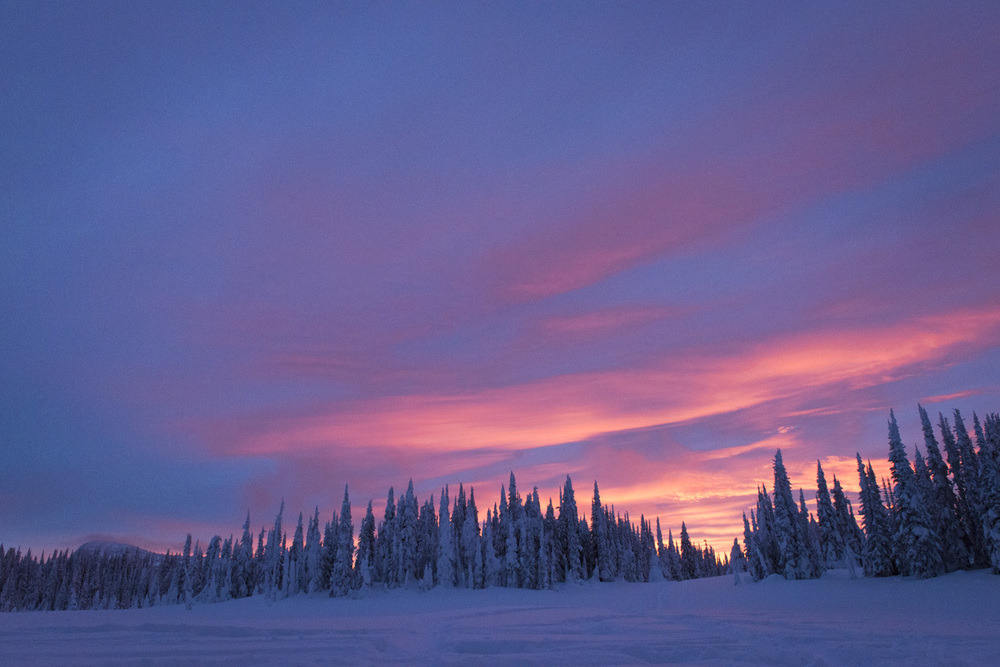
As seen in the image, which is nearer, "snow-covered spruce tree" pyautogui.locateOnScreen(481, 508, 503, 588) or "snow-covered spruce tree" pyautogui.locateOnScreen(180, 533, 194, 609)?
"snow-covered spruce tree" pyautogui.locateOnScreen(481, 508, 503, 588)

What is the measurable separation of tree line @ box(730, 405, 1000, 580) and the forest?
13 centimetres

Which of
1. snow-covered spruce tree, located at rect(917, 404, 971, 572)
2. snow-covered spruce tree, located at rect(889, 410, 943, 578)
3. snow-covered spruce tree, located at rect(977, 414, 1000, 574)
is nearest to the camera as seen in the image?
snow-covered spruce tree, located at rect(977, 414, 1000, 574)

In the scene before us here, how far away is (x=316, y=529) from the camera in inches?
3703

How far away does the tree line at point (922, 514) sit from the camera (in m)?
50.9

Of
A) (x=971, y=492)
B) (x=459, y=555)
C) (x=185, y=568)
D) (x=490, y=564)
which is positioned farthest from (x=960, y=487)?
(x=185, y=568)

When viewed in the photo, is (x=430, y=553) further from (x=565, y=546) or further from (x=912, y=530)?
(x=912, y=530)

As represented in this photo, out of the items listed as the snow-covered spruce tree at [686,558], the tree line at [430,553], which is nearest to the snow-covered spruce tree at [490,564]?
the tree line at [430,553]

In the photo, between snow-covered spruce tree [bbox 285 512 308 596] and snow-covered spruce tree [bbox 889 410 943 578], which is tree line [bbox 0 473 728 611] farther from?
snow-covered spruce tree [bbox 889 410 943 578]

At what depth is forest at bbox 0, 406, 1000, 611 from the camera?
176ft

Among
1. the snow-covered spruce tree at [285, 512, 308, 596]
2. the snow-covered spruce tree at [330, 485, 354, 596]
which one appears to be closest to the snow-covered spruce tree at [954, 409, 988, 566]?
the snow-covered spruce tree at [330, 485, 354, 596]

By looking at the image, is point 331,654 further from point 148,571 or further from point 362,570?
point 148,571

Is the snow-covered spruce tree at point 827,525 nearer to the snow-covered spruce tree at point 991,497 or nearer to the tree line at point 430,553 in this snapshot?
the snow-covered spruce tree at point 991,497

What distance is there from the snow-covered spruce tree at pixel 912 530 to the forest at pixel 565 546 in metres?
0.11

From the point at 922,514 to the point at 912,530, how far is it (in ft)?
6.01
